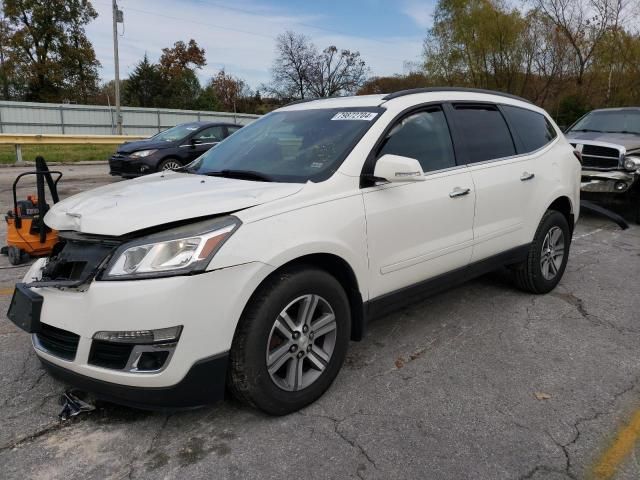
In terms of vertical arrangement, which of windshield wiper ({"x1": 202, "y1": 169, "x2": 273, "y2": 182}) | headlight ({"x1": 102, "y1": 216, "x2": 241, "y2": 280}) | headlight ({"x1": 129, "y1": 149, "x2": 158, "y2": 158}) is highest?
headlight ({"x1": 129, "y1": 149, "x2": 158, "y2": 158})

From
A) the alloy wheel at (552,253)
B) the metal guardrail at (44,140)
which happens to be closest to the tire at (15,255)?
the alloy wheel at (552,253)

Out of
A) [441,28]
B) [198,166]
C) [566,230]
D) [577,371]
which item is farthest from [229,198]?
[441,28]

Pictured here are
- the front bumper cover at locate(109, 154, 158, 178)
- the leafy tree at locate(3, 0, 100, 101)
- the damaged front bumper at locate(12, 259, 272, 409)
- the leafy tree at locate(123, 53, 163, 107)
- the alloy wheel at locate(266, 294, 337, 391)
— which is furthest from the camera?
the leafy tree at locate(123, 53, 163, 107)

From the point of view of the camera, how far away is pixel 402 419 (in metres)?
2.82

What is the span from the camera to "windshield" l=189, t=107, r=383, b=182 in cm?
318

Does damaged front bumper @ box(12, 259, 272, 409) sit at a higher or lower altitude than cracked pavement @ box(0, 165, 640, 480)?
higher

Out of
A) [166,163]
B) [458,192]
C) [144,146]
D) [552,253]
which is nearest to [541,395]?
[458,192]

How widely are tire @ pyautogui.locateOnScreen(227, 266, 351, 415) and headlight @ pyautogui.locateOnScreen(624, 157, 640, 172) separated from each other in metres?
7.17

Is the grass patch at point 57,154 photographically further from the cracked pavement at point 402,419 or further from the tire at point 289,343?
the tire at point 289,343

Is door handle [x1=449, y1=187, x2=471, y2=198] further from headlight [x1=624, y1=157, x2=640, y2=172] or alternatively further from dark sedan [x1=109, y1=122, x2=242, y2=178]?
dark sedan [x1=109, y1=122, x2=242, y2=178]

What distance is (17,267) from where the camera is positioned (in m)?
5.36

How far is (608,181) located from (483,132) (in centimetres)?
543

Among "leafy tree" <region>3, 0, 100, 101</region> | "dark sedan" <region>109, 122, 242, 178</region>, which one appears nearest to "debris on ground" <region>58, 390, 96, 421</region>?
"dark sedan" <region>109, 122, 242, 178</region>

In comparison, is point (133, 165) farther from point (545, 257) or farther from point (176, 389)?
point (176, 389)
